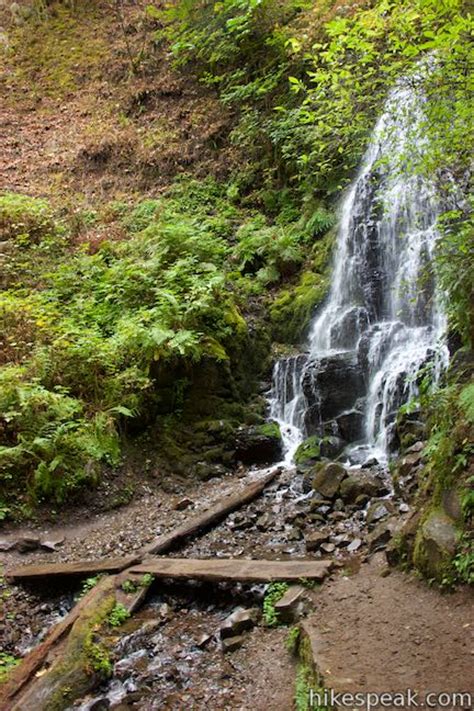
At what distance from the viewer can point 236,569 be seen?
218 inches

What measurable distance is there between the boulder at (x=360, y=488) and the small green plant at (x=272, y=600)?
2007 millimetres

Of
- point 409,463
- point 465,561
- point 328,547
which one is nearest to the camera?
point 465,561

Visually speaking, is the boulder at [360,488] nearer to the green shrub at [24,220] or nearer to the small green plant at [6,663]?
the small green plant at [6,663]

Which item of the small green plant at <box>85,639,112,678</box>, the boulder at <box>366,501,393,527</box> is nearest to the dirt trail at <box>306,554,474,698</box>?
the boulder at <box>366,501,393,527</box>

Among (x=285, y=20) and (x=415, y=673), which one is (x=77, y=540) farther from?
(x=285, y=20)

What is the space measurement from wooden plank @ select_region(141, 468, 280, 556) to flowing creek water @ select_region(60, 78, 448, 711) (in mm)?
131

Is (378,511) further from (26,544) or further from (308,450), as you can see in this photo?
(26,544)

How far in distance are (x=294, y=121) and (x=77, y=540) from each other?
11.1 metres

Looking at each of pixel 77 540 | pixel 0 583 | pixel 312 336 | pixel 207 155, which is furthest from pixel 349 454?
pixel 207 155

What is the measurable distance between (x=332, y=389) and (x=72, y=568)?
5272 millimetres

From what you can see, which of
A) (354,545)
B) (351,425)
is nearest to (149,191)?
(351,425)

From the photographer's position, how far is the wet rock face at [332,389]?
31.2 ft

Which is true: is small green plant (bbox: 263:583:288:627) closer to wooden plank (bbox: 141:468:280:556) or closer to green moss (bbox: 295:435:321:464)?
wooden plank (bbox: 141:468:280:556)

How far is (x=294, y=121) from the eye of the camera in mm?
13688
